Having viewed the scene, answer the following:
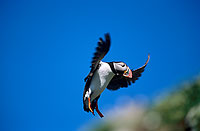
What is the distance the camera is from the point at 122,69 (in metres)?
2.51

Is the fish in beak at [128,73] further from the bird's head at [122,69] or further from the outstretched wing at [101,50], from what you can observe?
the outstretched wing at [101,50]

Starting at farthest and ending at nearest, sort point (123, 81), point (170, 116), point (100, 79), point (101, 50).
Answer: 1. point (170, 116)
2. point (123, 81)
3. point (100, 79)
4. point (101, 50)

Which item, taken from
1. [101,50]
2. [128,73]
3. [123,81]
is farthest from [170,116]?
[101,50]

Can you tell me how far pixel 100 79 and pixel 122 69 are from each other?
24 cm

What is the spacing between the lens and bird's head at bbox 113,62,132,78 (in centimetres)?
250

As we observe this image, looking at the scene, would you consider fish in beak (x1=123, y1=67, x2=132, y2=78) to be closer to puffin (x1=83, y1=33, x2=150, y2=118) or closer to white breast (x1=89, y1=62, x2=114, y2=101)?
puffin (x1=83, y1=33, x2=150, y2=118)

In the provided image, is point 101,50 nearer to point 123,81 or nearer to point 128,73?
point 128,73

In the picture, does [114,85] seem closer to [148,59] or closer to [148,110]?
[148,59]

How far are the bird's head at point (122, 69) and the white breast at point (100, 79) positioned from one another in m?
0.07

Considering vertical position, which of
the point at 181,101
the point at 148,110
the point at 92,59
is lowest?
the point at 92,59

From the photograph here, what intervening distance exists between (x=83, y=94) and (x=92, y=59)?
39 cm

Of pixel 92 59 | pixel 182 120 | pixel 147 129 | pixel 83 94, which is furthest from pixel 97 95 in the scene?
pixel 147 129

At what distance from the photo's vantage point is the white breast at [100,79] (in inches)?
97.7

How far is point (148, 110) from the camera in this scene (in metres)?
6.88
